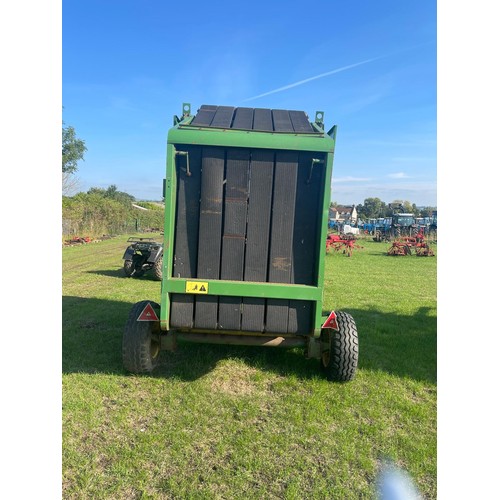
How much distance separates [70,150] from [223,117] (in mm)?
36245

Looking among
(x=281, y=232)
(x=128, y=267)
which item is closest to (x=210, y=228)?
(x=281, y=232)

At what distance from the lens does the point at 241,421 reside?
2926 millimetres

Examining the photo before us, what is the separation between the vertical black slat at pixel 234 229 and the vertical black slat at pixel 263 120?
0.34m

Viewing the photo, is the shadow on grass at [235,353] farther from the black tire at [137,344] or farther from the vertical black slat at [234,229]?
the vertical black slat at [234,229]

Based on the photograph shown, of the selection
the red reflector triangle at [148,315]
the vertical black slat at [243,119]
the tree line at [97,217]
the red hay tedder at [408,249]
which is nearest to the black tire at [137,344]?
the red reflector triangle at [148,315]

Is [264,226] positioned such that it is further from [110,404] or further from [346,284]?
[346,284]

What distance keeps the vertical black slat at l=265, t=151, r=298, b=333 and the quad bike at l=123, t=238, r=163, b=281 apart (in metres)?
6.82

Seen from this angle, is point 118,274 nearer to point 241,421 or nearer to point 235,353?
point 235,353

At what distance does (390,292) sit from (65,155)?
34.3 meters

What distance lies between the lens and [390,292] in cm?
876

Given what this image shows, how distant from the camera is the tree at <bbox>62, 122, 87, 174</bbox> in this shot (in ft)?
112

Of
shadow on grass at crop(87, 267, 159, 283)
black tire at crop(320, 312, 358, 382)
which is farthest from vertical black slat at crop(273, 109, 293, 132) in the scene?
shadow on grass at crop(87, 267, 159, 283)

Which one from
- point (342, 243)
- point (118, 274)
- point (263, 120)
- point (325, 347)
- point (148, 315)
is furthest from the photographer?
point (342, 243)

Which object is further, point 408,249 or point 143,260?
point 408,249
